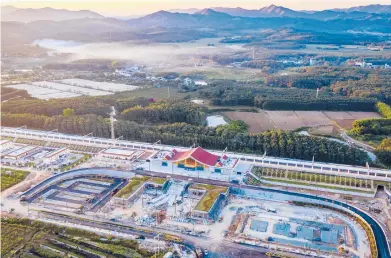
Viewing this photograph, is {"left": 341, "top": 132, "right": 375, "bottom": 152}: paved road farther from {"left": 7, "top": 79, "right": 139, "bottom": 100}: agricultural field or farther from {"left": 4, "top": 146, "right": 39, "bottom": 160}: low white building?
{"left": 7, "top": 79, "right": 139, "bottom": 100}: agricultural field

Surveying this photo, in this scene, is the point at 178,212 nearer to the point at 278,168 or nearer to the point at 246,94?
the point at 278,168

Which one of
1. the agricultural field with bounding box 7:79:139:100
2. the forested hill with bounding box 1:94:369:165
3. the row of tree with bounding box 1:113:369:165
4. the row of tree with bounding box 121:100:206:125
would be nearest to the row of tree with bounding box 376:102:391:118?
the row of tree with bounding box 1:113:369:165

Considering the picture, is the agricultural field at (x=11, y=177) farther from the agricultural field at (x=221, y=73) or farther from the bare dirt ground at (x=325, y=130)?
the agricultural field at (x=221, y=73)

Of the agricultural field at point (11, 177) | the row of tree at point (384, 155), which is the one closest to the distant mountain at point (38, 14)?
the agricultural field at point (11, 177)

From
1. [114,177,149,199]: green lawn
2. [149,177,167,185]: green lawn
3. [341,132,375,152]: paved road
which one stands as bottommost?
[341,132,375,152]: paved road

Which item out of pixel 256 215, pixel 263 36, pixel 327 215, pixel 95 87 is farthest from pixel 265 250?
pixel 263 36

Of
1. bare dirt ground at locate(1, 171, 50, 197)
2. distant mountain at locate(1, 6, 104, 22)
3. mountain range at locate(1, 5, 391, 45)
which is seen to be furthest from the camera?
distant mountain at locate(1, 6, 104, 22)

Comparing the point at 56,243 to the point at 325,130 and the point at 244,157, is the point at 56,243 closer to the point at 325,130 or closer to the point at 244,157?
the point at 244,157

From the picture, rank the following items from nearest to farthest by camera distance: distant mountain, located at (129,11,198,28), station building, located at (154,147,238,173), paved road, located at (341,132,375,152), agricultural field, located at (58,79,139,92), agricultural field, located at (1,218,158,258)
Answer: agricultural field, located at (1,218,158,258) → station building, located at (154,147,238,173) → paved road, located at (341,132,375,152) → agricultural field, located at (58,79,139,92) → distant mountain, located at (129,11,198,28)
